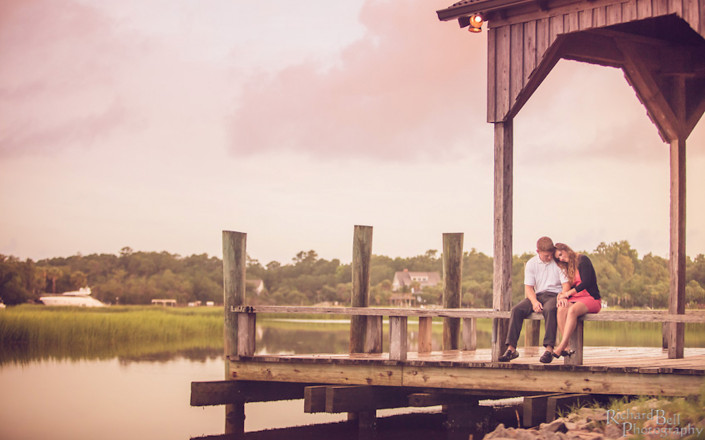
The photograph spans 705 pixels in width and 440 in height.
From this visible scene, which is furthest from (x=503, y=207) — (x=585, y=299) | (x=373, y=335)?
(x=373, y=335)

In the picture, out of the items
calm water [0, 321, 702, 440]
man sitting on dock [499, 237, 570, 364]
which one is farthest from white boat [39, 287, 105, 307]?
man sitting on dock [499, 237, 570, 364]

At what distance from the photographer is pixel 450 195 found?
129 ft

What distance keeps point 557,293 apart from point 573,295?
19 cm

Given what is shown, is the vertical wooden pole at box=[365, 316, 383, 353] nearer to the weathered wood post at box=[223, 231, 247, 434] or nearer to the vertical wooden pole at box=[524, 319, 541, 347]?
the weathered wood post at box=[223, 231, 247, 434]

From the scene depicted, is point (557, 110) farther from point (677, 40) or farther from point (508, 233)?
point (508, 233)

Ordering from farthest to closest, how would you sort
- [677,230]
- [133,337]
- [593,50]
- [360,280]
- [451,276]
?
1. [133,337]
2. [451,276]
3. [360,280]
4. [677,230]
5. [593,50]

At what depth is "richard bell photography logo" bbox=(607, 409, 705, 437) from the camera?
742 centimetres

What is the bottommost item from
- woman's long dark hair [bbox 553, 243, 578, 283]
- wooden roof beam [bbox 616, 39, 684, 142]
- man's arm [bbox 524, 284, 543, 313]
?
man's arm [bbox 524, 284, 543, 313]

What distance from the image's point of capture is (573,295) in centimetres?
931

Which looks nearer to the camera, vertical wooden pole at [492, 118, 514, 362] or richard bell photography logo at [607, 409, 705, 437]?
richard bell photography logo at [607, 409, 705, 437]

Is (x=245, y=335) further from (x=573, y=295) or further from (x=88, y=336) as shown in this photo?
(x=88, y=336)

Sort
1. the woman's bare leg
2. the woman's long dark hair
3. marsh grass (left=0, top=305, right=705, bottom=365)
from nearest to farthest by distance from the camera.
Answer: the woman's bare leg, the woman's long dark hair, marsh grass (left=0, top=305, right=705, bottom=365)

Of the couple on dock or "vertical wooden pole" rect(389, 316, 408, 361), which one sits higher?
the couple on dock

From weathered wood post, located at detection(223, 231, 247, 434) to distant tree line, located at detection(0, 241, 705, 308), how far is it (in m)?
27.0
